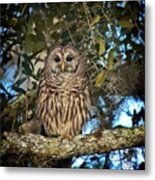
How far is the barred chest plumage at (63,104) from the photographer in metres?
1.56

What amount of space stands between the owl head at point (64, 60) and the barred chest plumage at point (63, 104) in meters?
0.03

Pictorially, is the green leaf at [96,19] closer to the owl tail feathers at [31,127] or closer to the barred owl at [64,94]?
the barred owl at [64,94]

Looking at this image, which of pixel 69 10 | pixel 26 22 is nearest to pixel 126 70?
pixel 69 10

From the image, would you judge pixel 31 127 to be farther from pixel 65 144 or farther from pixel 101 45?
pixel 101 45

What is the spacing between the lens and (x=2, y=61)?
160cm

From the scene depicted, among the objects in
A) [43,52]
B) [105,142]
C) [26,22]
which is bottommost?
[105,142]

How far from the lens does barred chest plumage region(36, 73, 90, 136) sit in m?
1.56

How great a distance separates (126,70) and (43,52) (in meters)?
0.31

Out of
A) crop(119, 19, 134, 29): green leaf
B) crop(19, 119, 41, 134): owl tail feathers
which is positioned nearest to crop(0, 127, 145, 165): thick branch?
crop(19, 119, 41, 134): owl tail feathers

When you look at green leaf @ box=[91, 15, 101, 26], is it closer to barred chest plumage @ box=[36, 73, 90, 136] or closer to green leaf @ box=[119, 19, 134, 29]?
green leaf @ box=[119, 19, 134, 29]

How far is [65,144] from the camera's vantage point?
5.13ft

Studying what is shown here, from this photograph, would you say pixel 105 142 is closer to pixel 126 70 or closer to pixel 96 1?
pixel 126 70

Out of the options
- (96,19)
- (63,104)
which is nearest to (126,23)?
(96,19)

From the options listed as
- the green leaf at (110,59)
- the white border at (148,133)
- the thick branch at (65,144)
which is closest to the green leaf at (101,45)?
the green leaf at (110,59)
